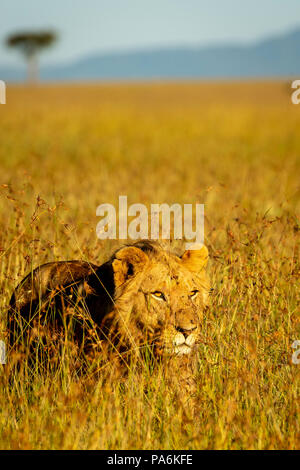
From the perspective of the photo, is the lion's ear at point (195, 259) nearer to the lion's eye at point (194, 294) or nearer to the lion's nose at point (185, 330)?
the lion's eye at point (194, 294)

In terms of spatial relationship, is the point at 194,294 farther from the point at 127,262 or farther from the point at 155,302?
the point at 127,262

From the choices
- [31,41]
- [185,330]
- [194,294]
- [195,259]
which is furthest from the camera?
[31,41]

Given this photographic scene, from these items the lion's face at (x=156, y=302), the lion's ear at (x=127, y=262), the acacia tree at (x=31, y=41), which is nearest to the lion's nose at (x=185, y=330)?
the lion's face at (x=156, y=302)

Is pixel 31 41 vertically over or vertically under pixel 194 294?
over

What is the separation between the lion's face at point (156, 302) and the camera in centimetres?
346

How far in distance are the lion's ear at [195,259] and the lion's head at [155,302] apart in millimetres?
142

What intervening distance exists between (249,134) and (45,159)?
714cm

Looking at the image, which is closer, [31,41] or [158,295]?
[158,295]

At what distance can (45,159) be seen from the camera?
44.6 feet

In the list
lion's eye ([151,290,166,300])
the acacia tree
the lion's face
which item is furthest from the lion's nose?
the acacia tree

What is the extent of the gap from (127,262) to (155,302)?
269 millimetres

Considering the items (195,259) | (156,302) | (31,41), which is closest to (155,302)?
(156,302)

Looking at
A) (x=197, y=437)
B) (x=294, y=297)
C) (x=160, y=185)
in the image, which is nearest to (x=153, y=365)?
(x=197, y=437)

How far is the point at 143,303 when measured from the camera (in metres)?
3.54
